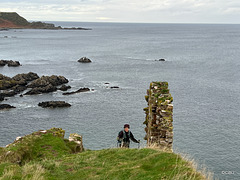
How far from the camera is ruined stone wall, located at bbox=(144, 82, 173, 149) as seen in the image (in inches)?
667

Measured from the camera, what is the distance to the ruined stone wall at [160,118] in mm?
16953

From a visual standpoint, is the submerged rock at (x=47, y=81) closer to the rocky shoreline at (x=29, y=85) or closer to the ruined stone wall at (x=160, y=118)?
the rocky shoreline at (x=29, y=85)

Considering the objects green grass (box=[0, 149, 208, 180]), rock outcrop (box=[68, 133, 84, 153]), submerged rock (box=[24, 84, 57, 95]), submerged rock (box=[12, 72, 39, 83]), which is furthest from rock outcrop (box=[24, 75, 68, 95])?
green grass (box=[0, 149, 208, 180])

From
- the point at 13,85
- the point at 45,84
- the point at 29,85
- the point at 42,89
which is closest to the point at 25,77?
the point at 13,85

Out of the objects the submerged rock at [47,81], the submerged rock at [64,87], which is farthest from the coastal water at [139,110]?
the submerged rock at [47,81]

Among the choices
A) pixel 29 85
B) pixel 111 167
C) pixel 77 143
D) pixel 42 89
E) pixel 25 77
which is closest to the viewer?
pixel 111 167

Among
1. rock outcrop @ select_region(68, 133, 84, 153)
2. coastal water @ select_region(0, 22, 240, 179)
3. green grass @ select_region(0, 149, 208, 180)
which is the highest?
green grass @ select_region(0, 149, 208, 180)

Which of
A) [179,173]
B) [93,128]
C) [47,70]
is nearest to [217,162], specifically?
[93,128]

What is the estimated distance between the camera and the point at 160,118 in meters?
17.8

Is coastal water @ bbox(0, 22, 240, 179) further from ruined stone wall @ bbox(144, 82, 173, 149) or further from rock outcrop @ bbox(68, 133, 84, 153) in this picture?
ruined stone wall @ bbox(144, 82, 173, 149)

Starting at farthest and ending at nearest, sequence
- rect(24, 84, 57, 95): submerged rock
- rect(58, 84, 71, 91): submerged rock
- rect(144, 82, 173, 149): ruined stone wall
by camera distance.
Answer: rect(58, 84, 71, 91): submerged rock
rect(24, 84, 57, 95): submerged rock
rect(144, 82, 173, 149): ruined stone wall

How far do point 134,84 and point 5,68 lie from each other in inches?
2095

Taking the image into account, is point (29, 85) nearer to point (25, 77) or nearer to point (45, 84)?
point (45, 84)

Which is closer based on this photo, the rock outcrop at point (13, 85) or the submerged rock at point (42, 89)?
the rock outcrop at point (13, 85)
